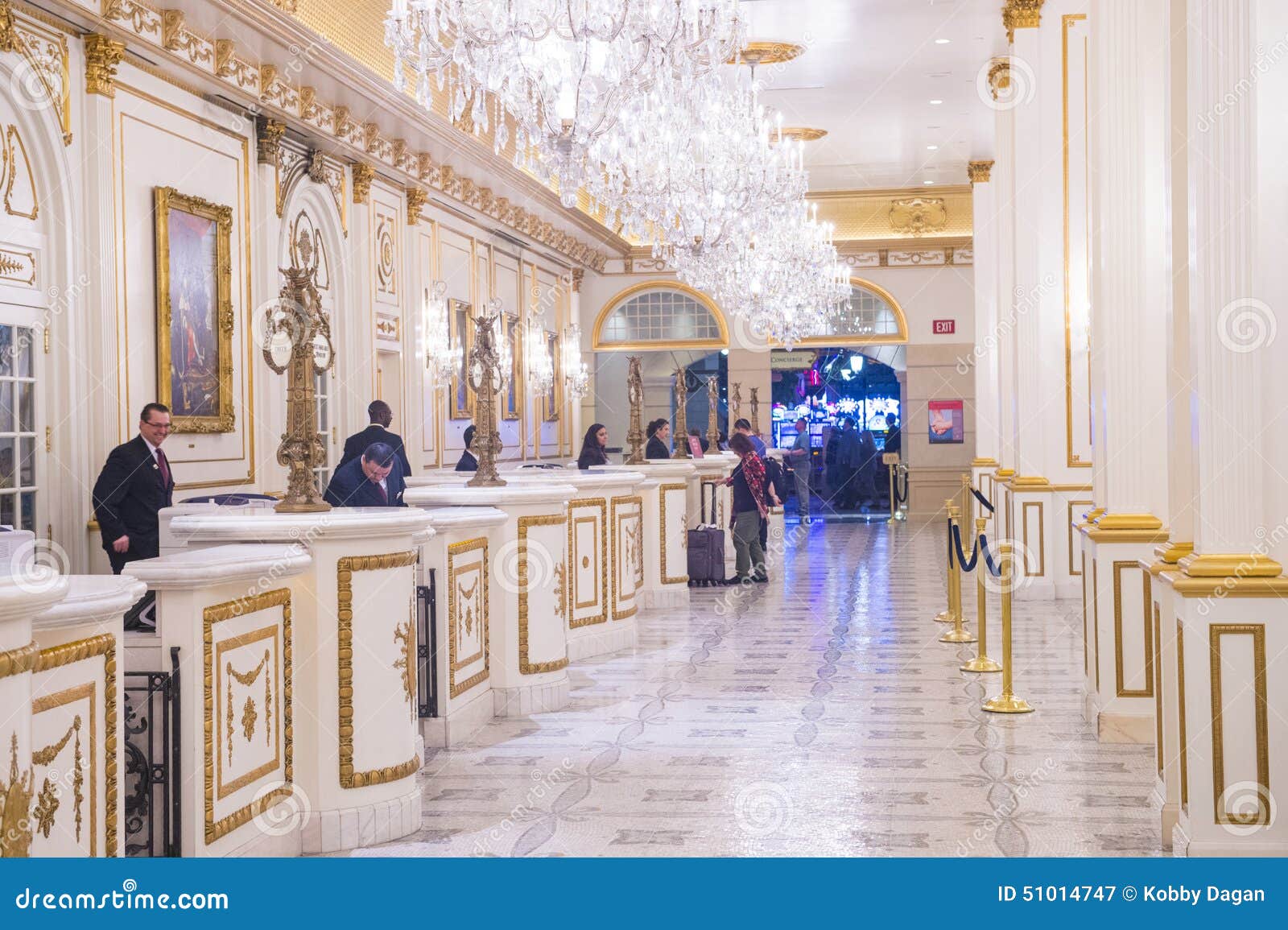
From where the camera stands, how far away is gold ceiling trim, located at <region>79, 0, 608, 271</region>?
8.26 meters

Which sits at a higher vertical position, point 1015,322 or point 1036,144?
point 1036,144

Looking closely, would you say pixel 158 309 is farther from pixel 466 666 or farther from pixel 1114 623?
pixel 1114 623

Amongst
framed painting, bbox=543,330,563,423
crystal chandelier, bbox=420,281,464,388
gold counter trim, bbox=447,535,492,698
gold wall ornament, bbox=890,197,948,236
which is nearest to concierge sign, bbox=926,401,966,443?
gold wall ornament, bbox=890,197,948,236

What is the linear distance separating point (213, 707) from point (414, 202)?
9710 millimetres

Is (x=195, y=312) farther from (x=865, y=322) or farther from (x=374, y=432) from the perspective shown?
(x=865, y=322)

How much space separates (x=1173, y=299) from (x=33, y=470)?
232 inches

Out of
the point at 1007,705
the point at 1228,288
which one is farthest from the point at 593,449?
the point at 1228,288

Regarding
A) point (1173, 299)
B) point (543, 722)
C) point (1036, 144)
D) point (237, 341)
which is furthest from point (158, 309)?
point (1036, 144)

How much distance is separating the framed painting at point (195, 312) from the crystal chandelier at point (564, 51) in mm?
3078

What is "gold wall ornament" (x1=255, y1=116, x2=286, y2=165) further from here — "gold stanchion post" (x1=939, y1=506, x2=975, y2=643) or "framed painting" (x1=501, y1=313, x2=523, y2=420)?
"framed painting" (x1=501, y1=313, x2=523, y2=420)

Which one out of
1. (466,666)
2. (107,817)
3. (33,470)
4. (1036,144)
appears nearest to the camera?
(107,817)

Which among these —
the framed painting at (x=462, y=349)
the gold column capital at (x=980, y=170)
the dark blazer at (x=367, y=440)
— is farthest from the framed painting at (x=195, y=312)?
the gold column capital at (x=980, y=170)

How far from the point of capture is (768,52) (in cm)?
1352

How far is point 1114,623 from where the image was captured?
6477mm
